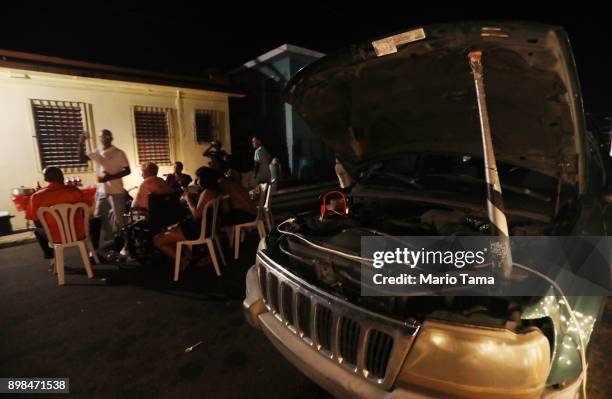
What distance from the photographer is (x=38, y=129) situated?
6363 mm

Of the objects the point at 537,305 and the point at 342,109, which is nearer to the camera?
the point at 537,305

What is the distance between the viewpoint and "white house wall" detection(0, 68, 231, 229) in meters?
6.01

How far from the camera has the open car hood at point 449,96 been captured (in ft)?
4.70

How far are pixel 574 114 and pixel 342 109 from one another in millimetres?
1465

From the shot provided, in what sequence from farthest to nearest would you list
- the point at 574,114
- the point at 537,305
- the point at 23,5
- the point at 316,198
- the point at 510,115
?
the point at 23,5 → the point at 316,198 → the point at 510,115 → the point at 574,114 → the point at 537,305

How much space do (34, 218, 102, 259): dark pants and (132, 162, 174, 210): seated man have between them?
674mm

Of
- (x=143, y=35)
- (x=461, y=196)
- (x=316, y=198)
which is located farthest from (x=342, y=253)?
(x=143, y=35)

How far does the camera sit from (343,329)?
1.50 meters

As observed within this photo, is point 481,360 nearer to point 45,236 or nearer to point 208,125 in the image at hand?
point 45,236

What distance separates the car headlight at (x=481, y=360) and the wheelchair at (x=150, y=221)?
3.72 meters

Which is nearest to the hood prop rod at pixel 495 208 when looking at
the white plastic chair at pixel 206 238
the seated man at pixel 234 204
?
the white plastic chair at pixel 206 238

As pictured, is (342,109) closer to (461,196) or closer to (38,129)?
(461,196)

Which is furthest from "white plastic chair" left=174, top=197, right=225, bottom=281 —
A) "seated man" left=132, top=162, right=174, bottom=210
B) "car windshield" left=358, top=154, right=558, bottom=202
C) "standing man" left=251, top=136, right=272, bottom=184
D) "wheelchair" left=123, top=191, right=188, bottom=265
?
"standing man" left=251, top=136, right=272, bottom=184

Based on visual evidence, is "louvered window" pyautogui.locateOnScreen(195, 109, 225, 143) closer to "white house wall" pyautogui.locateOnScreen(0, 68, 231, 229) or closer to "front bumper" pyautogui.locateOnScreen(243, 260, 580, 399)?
"white house wall" pyautogui.locateOnScreen(0, 68, 231, 229)
